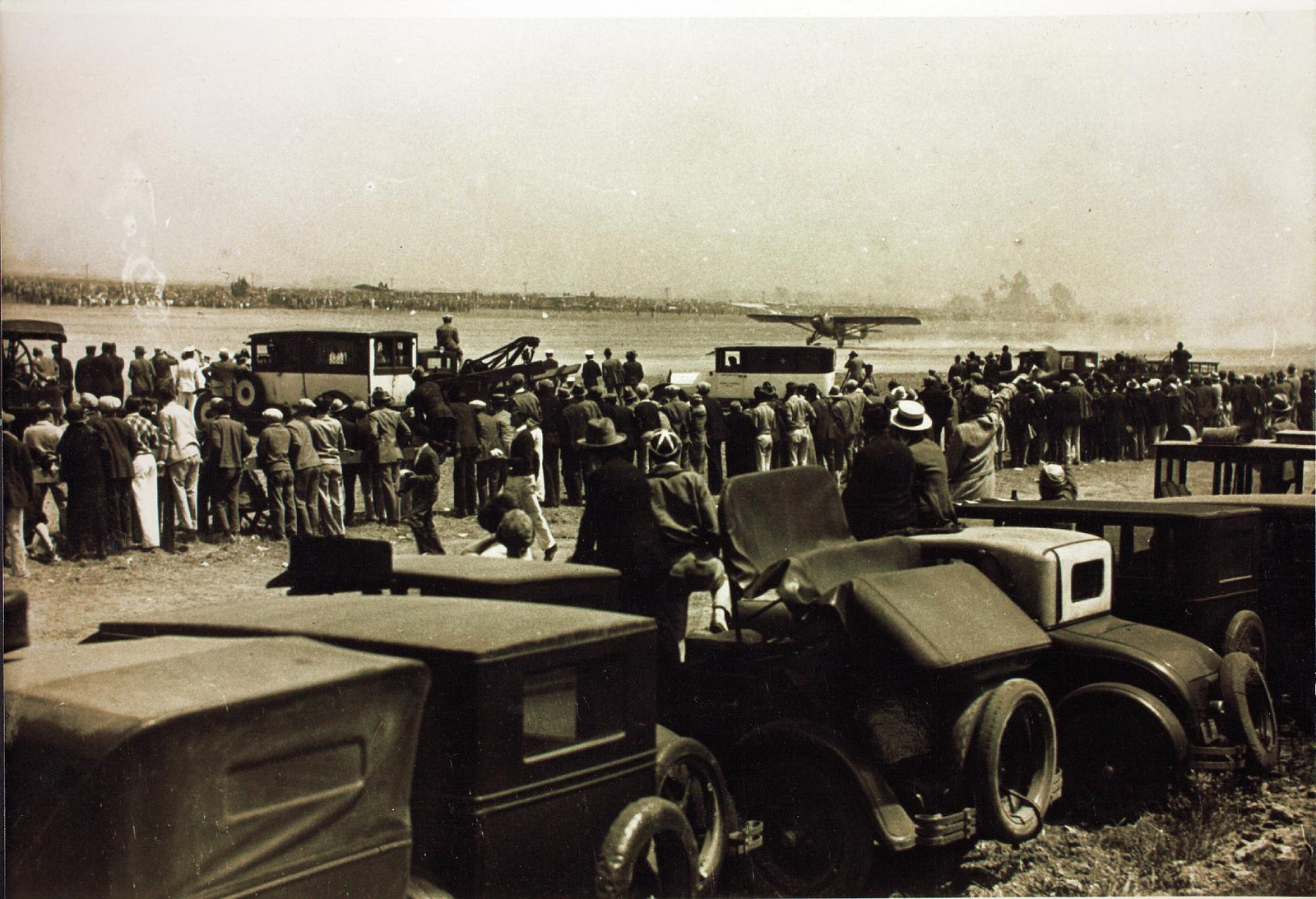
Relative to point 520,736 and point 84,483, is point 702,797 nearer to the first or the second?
point 520,736

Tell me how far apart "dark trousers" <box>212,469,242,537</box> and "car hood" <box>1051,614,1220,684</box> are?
911 cm

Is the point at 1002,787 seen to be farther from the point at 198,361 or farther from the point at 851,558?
the point at 198,361

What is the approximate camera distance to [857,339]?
37.0 meters

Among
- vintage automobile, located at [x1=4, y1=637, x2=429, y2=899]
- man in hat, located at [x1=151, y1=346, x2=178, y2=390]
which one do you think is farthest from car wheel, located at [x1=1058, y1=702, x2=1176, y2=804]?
man in hat, located at [x1=151, y1=346, x2=178, y2=390]

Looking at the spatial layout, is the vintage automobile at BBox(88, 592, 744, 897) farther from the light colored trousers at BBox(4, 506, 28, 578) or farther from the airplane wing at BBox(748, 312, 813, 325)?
the airplane wing at BBox(748, 312, 813, 325)

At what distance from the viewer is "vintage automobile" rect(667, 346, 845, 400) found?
27734mm

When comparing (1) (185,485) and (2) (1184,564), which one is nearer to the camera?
(2) (1184,564)

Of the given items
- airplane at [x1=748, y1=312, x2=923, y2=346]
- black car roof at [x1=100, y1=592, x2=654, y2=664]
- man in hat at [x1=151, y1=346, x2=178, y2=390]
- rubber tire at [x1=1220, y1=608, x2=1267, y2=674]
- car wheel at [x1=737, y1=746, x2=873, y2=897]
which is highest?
airplane at [x1=748, y1=312, x2=923, y2=346]

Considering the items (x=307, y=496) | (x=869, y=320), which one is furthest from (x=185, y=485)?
(x=869, y=320)

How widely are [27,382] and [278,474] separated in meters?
3.42

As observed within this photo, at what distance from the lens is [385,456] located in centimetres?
1405

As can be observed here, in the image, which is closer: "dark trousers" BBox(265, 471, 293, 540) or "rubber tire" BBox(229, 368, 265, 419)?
"dark trousers" BBox(265, 471, 293, 540)

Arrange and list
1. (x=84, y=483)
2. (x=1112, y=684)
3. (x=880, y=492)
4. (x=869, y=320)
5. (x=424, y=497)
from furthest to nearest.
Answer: (x=869, y=320), (x=84, y=483), (x=424, y=497), (x=880, y=492), (x=1112, y=684)

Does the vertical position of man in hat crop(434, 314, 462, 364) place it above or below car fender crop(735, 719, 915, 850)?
above
